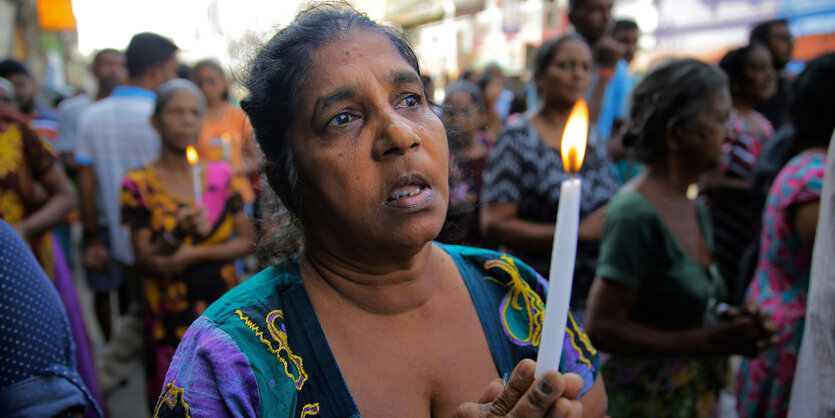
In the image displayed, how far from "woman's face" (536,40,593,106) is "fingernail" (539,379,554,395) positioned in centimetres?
279

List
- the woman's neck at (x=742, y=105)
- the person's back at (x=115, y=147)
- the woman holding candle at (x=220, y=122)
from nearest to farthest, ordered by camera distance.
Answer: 1. the person's back at (x=115, y=147)
2. the woman's neck at (x=742, y=105)
3. the woman holding candle at (x=220, y=122)

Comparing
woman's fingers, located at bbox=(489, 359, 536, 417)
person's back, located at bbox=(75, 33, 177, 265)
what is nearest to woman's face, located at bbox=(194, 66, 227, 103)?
person's back, located at bbox=(75, 33, 177, 265)

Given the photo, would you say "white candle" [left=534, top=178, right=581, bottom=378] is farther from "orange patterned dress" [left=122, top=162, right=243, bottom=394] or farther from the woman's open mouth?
"orange patterned dress" [left=122, top=162, right=243, bottom=394]

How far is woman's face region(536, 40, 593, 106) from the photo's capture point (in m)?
3.34

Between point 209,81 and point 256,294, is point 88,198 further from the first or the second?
point 256,294

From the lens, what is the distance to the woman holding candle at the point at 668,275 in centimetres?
220

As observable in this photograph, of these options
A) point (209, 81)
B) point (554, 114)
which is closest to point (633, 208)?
point (554, 114)

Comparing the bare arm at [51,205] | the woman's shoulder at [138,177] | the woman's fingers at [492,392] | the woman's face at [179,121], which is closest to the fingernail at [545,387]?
the woman's fingers at [492,392]

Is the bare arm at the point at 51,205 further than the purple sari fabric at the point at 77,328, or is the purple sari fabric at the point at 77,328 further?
the bare arm at the point at 51,205

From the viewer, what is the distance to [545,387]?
2.61 ft

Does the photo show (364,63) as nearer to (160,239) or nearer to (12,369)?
(12,369)

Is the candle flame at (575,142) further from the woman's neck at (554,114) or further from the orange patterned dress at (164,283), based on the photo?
the orange patterned dress at (164,283)

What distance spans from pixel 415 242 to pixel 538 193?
6.71ft

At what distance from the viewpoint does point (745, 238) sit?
411cm
